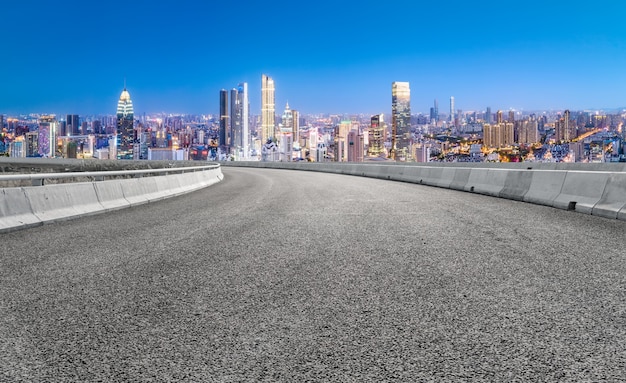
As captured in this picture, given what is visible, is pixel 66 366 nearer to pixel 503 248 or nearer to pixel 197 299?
pixel 197 299

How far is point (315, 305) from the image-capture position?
14.8 feet

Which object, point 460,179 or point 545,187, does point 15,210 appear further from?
point 460,179

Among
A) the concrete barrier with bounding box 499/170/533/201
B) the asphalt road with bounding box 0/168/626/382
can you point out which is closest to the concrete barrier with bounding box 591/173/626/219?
the asphalt road with bounding box 0/168/626/382

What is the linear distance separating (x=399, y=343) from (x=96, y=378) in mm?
1905

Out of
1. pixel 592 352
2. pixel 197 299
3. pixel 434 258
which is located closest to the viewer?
pixel 592 352

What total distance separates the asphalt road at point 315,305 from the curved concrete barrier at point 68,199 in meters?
1.14

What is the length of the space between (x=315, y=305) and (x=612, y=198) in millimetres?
9077

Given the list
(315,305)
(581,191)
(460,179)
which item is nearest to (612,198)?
(581,191)

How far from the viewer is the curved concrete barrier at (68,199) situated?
9.87 m

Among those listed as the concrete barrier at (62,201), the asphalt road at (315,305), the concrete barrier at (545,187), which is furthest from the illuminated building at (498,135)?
the asphalt road at (315,305)

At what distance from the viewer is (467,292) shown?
492 centimetres

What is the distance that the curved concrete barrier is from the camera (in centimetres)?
987

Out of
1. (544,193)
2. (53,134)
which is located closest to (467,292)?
(544,193)

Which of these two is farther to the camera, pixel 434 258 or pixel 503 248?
pixel 503 248
